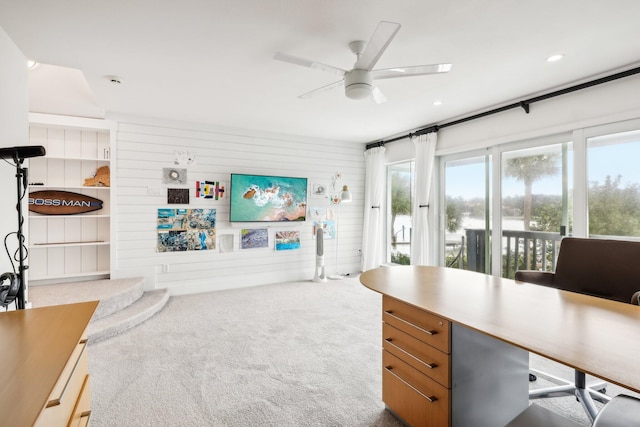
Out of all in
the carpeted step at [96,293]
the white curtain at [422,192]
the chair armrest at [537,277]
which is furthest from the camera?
the white curtain at [422,192]

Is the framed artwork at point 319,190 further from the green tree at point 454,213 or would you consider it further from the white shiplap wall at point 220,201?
the green tree at point 454,213

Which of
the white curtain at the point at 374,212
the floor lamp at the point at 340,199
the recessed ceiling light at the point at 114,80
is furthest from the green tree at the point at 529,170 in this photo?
the recessed ceiling light at the point at 114,80

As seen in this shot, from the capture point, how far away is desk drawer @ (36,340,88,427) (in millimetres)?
949

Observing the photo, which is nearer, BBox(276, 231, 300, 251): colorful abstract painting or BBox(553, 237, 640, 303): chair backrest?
BBox(553, 237, 640, 303): chair backrest

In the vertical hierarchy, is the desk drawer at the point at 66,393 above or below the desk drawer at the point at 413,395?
above

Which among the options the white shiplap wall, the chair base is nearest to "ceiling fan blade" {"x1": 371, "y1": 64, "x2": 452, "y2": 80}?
the chair base

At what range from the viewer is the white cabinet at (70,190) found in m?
4.09

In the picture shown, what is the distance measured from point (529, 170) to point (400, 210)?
7.75 feet

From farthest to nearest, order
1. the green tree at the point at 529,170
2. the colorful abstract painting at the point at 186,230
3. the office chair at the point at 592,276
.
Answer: the colorful abstract painting at the point at 186,230 → the green tree at the point at 529,170 → the office chair at the point at 592,276

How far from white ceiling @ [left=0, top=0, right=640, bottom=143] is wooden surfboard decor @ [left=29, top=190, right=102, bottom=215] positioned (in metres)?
1.15

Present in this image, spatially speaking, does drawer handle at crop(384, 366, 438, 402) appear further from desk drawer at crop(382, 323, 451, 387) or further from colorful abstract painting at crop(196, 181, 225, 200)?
colorful abstract painting at crop(196, 181, 225, 200)

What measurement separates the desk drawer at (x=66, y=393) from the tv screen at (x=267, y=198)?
11.9 feet

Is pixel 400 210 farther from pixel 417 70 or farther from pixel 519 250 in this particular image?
pixel 417 70

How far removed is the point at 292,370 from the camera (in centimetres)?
258
